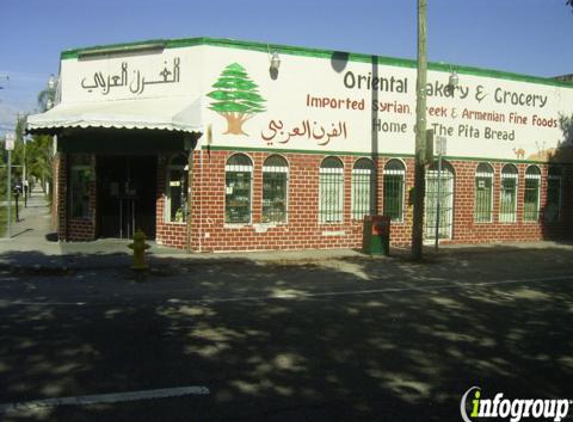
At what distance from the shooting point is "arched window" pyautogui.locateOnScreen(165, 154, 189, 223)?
53.7 feet

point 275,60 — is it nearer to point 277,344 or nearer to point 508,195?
point 508,195

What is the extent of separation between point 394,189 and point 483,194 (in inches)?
128

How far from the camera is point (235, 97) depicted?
15.9 m

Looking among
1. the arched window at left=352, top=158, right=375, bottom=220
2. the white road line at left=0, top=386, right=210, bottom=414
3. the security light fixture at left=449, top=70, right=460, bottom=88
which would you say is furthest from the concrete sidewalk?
the white road line at left=0, top=386, right=210, bottom=414

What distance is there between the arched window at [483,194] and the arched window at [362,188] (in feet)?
12.3

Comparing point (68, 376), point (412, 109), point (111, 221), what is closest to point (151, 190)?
point (111, 221)

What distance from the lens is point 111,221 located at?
18156mm

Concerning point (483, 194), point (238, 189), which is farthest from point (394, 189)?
point (238, 189)

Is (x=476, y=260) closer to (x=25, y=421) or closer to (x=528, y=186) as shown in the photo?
(x=528, y=186)

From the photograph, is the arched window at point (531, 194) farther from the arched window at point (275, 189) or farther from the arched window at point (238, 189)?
the arched window at point (238, 189)

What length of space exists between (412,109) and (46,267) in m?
10.6

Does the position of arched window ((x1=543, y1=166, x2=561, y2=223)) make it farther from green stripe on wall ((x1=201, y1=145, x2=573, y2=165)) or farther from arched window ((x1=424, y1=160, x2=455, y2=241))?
arched window ((x1=424, y1=160, x2=455, y2=241))

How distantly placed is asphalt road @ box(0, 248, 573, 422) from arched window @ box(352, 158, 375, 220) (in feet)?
17.8

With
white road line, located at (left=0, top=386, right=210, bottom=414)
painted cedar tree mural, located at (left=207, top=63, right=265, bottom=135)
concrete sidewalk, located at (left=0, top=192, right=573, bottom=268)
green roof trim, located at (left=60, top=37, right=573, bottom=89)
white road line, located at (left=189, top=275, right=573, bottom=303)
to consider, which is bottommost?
white road line, located at (left=0, top=386, right=210, bottom=414)
